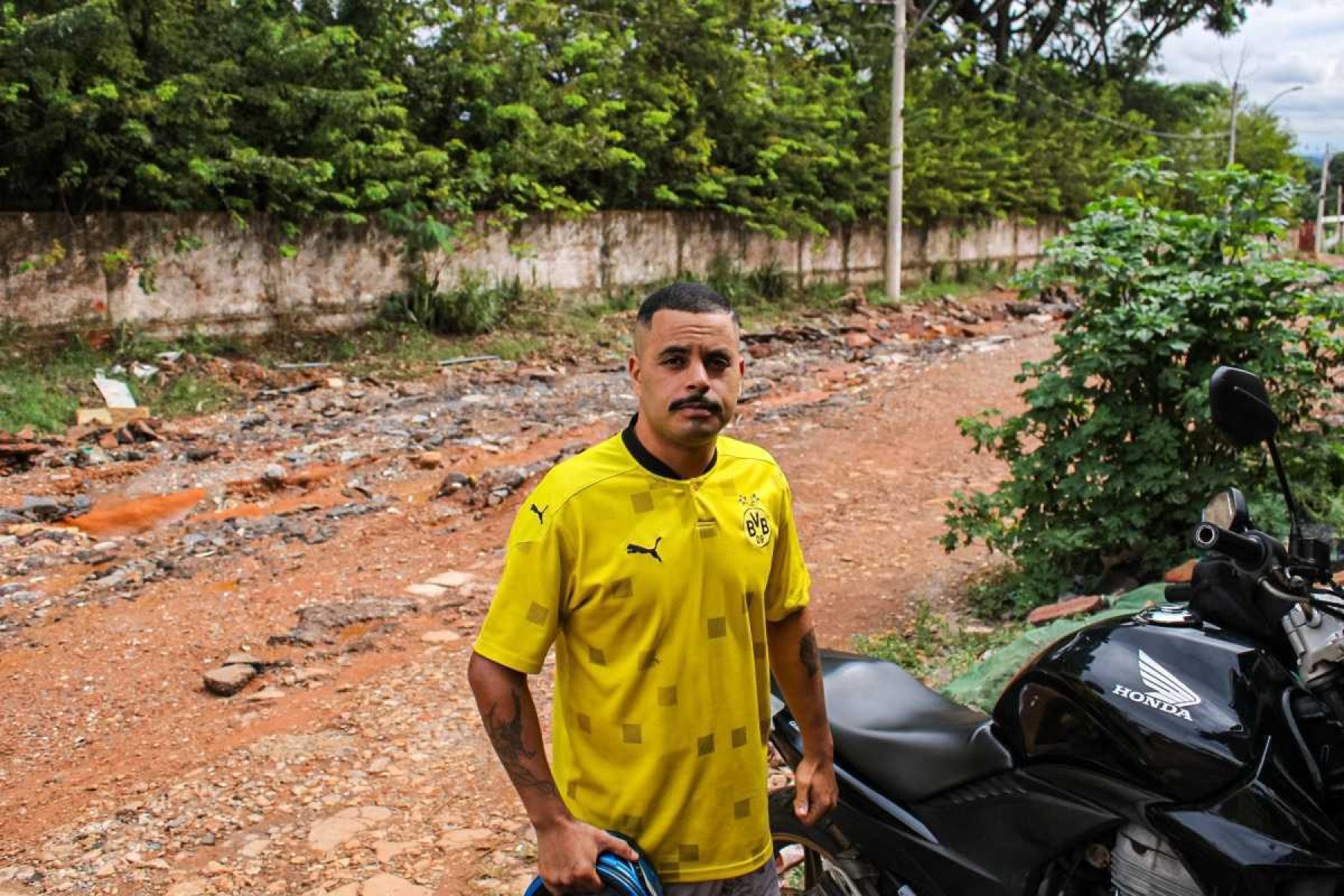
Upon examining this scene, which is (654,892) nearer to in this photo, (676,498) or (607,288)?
(676,498)

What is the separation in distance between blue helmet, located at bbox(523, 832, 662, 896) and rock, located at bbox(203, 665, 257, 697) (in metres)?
3.17

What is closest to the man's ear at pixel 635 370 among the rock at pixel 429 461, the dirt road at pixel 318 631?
the dirt road at pixel 318 631

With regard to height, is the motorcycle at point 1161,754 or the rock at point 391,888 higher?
the motorcycle at point 1161,754

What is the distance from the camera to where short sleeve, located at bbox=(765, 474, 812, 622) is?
226 centimetres

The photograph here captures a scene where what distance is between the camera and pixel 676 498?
2.06 metres

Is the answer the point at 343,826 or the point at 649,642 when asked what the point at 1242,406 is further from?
the point at 343,826

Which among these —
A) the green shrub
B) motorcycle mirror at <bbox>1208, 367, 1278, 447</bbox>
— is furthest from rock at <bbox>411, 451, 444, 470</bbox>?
the green shrub

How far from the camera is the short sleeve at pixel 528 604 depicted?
1957 mm

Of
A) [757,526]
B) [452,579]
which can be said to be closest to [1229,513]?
[757,526]

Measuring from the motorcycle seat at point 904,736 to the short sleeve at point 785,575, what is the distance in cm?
47

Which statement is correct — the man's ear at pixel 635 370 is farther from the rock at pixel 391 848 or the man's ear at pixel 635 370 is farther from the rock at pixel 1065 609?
the rock at pixel 1065 609

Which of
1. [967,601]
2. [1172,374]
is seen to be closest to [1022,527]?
[967,601]

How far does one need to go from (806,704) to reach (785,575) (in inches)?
11.3

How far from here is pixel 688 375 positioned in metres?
2.08
